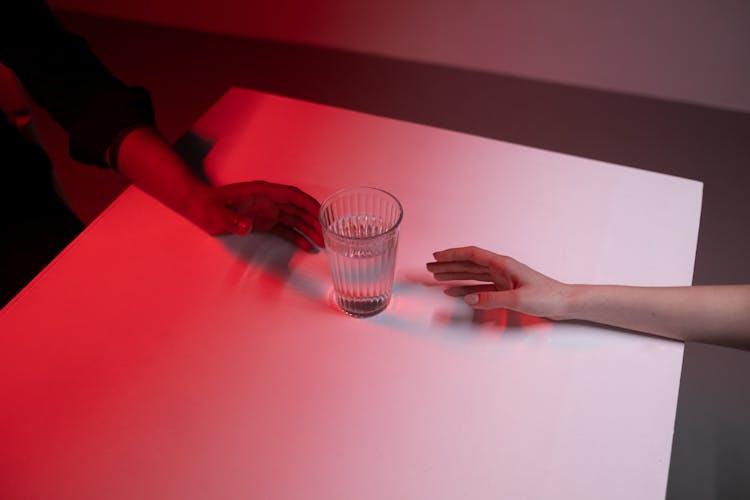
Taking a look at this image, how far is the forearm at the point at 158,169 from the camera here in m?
0.93

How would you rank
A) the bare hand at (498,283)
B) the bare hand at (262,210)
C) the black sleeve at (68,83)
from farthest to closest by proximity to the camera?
the black sleeve at (68,83), the bare hand at (262,210), the bare hand at (498,283)

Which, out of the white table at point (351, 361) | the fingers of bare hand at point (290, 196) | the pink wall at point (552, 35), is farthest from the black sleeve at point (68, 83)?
the pink wall at point (552, 35)

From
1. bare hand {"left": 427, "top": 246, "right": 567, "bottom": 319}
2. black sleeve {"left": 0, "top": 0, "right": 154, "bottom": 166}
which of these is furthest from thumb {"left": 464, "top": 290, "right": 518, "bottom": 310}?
black sleeve {"left": 0, "top": 0, "right": 154, "bottom": 166}

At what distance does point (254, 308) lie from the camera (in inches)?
32.2

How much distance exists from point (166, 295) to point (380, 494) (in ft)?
A: 1.27

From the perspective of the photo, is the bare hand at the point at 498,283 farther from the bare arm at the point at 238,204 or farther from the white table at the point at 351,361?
the bare arm at the point at 238,204

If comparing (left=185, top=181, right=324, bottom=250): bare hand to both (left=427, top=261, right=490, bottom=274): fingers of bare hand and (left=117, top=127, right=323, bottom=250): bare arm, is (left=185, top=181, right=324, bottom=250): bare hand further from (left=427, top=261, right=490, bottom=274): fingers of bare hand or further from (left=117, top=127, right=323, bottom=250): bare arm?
(left=427, top=261, right=490, bottom=274): fingers of bare hand

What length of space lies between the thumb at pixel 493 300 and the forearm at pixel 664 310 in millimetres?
66

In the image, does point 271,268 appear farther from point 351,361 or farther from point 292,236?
point 351,361

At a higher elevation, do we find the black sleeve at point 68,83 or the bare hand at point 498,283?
the black sleeve at point 68,83

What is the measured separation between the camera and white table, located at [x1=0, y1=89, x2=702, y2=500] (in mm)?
664

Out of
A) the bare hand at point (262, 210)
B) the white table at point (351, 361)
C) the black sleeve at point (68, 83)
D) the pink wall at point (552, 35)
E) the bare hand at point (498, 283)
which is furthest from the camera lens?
the pink wall at point (552, 35)

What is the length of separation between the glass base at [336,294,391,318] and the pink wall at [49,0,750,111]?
173cm

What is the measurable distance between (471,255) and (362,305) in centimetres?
15
